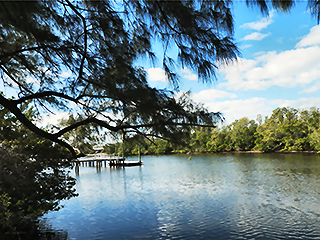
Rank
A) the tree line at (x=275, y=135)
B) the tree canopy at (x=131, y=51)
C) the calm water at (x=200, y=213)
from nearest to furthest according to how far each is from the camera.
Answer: the tree canopy at (x=131, y=51)
the calm water at (x=200, y=213)
the tree line at (x=275, y=135)

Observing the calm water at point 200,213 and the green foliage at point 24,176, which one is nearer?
the green foliage at point 24,176

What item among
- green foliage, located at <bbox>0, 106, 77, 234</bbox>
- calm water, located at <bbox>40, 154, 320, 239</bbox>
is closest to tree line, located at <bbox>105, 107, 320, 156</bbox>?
calm water, located at <bbox>40, 154, 320, 239</bbox>

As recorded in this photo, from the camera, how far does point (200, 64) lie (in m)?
3.32

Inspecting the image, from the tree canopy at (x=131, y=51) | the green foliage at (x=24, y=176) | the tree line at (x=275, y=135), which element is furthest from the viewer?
the tree line at (x=275, y=135)

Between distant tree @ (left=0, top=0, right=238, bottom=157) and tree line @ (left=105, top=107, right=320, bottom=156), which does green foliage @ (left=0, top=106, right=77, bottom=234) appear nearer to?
distant tree @ (left=0, top=0, right=238, bottom=157)

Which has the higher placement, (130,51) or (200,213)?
(130,51)

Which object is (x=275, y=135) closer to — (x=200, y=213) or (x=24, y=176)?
(x=200, y=213)

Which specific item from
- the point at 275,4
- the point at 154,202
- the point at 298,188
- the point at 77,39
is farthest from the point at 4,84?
the point at 298,188

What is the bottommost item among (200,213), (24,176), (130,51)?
(200,213)

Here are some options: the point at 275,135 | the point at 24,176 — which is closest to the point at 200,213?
A: the point at 24,176

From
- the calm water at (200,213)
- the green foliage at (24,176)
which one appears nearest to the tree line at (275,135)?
the calm water at (200,213)

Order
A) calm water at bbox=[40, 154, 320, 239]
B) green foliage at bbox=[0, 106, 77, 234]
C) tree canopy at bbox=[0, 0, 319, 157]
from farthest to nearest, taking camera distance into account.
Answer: calm water at bbox=[40, 154, 320, 239], green foliage at bbox=[0, 106, 77, 234], tree canopy at bbox=[0, 0, 319, 157]

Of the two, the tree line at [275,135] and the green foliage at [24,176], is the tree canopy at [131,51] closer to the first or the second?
the green foliage at [24,176]

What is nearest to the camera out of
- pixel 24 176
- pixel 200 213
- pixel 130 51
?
pixel 130 51
